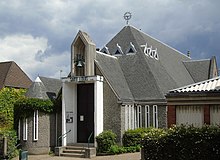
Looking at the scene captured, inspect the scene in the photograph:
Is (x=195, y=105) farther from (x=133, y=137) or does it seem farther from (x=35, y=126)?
(x=35, y=126)

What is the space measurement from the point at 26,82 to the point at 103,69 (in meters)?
22.4

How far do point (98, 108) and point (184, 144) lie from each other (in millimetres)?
10883

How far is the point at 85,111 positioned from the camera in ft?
83.3

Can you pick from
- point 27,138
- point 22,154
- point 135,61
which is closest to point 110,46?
point 135,61

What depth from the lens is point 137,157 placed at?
19.9 metres

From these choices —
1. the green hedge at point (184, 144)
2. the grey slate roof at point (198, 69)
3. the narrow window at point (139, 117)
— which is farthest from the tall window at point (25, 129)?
the grey slate roof at point (198, 69)

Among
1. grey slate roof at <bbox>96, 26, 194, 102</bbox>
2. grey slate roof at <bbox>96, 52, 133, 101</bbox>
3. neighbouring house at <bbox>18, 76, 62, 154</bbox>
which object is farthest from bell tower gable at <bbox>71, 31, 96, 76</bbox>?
neighbouring house at <bbox>18, 76, 62, 154</bbox>

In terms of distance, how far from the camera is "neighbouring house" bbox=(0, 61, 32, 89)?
4216 cm

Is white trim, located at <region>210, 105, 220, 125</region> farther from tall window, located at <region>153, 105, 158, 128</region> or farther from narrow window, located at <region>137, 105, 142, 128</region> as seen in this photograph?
narrow window, located at <region>137, 105, 142, 128</region>

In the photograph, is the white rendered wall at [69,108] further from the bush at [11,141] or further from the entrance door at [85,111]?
the bush at [11,141]

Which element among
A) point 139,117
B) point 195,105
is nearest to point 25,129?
point 139,117

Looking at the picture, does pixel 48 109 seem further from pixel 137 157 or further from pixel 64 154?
pixel 137 157

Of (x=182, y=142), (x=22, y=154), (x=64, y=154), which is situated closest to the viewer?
(x=182, y=142)

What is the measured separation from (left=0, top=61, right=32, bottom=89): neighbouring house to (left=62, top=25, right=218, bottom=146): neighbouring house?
17938mm
